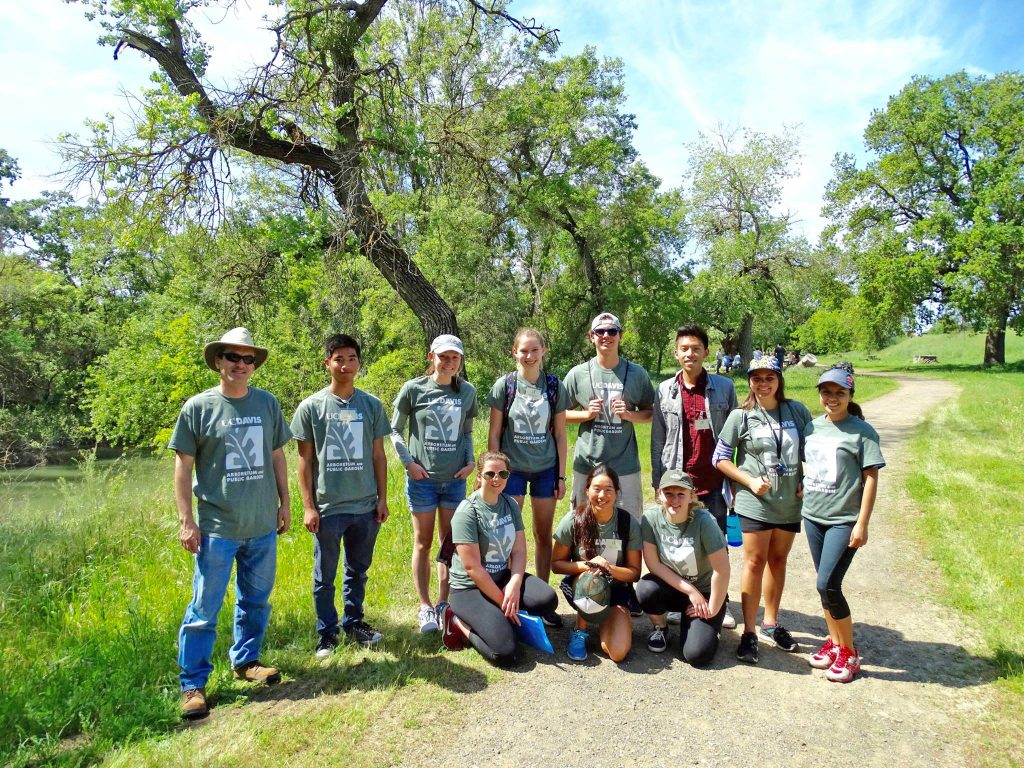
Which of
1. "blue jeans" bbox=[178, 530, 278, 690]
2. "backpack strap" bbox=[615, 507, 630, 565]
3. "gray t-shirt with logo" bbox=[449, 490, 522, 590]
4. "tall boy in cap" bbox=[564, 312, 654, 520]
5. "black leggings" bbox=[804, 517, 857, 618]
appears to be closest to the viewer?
"blue jeans" bbox=[178, 530, 278, 690]

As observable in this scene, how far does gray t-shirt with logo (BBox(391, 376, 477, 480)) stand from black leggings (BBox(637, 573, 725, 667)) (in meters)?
1.53

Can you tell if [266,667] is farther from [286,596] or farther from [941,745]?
[941,745]

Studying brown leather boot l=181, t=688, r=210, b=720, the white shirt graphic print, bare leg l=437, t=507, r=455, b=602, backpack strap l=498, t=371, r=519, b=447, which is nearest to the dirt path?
bare leg l=437, t=507, r=455, b=602

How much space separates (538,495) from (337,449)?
4.91 ft

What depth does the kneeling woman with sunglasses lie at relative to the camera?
3945 mm

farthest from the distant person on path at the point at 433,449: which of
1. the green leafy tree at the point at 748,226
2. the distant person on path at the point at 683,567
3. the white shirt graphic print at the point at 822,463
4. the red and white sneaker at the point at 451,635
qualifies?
the green leafy tree at the point at 748,226

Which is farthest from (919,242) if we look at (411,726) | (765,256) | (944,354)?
(411,726)

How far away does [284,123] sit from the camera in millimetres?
8141

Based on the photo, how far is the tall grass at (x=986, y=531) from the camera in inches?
135

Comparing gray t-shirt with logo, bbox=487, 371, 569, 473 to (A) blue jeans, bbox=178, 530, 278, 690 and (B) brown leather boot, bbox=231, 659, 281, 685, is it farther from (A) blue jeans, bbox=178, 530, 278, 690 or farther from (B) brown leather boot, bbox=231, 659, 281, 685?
(B) brown leather boot, bbox=231, 659, 281, 685

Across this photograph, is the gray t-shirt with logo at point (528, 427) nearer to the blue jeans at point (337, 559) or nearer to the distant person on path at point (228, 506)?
the blue jeans at point (337, 559)

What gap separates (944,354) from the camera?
50.8 meters

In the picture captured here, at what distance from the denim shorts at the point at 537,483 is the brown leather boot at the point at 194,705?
2230 mm

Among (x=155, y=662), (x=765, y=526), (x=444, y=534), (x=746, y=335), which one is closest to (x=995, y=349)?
(x=746, y=335)
